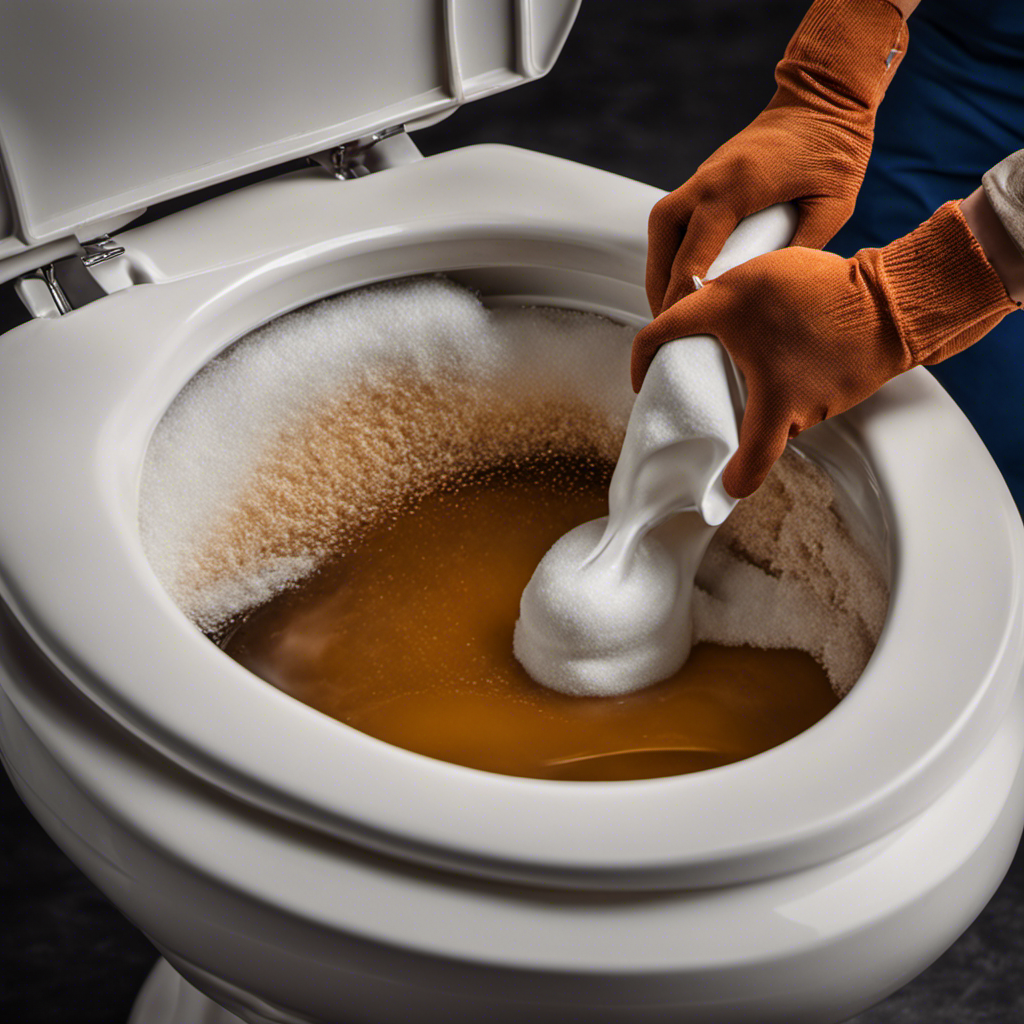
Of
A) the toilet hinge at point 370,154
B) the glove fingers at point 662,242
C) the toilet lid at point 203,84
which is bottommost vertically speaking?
the glove fingers at point 662,242

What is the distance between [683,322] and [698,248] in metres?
0.08

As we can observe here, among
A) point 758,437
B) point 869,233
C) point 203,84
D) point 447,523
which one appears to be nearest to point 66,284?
point 203,84

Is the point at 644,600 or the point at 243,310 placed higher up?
the point at 243,310

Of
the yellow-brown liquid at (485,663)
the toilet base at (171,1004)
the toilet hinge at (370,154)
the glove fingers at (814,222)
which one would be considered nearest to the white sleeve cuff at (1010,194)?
the glove fingers at (814,222)

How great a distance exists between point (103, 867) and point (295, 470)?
30 cm

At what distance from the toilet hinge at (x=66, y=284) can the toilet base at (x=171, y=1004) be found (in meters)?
0.43

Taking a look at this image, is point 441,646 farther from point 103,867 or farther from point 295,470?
point 103,867

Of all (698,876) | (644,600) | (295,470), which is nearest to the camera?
(698,876)

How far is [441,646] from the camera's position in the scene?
27.8 inches

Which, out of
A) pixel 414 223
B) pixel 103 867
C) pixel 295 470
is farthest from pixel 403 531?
pixel 103 867

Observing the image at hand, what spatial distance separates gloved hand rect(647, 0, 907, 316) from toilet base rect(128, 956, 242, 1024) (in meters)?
0.52

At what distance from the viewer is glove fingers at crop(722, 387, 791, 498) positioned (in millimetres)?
594

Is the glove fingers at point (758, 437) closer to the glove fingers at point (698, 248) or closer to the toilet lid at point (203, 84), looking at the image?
the glove fingers at point (698, 248)

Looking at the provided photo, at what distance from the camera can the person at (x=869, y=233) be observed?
0.59 meters
